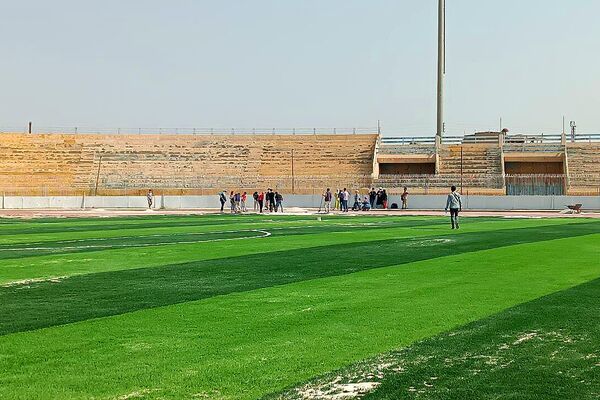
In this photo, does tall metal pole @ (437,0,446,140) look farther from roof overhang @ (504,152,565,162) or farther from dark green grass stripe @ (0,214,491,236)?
dark green grass stripe @ (0,214,491,236)

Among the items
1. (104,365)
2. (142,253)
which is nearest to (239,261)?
(142,253)

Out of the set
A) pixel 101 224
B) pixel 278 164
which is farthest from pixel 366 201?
pixel 101 224

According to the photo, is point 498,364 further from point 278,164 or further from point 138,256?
point 278,164

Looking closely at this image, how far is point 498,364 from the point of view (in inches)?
280

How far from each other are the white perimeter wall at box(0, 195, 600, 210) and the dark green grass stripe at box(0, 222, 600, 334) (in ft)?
123

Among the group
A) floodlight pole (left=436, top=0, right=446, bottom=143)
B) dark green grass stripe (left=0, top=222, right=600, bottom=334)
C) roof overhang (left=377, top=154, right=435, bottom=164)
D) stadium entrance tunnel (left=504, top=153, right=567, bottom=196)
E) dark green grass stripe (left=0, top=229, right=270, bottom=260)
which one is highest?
floodlight pole (left=436, top=0, right=446, bottom=143)

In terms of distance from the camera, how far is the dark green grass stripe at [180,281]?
33.1ft

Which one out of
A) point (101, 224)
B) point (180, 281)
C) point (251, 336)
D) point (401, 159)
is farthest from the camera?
point (401, 159)

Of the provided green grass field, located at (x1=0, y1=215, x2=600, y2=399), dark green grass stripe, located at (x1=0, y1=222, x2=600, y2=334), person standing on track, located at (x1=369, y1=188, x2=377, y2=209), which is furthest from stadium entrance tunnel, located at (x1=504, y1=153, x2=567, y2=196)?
green grass field, located at (x1=0, y1=215, x2=600, y2=399)

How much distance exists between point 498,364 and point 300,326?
253 centimetres

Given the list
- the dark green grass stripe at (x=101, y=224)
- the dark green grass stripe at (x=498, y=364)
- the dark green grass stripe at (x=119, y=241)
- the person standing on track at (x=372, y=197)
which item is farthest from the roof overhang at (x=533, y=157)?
the dark green grass stripe at (x=498, y=364)

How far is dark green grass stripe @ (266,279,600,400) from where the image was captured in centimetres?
623

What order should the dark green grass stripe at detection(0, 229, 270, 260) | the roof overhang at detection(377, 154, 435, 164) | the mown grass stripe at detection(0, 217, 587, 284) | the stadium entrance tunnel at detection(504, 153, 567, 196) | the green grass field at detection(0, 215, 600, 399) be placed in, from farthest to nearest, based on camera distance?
the roof overhang at detection(377, 154, 435, 164) → the stadium entrance tunnel at detection(504, 153, 567, 196) → the dark green grass stripe at detection(0, 229, 270, 260) → the mown grass stripe at detection(0, 217, 587, 284) → the green grass field at detection(0, 215, 600, 399)

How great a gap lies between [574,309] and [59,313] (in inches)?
251
